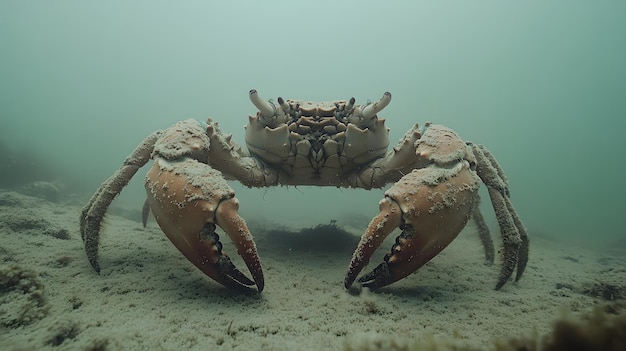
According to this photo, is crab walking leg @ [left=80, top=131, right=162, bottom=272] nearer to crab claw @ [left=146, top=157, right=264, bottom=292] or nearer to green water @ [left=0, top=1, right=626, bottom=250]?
crab claw @ [left=146, top=157, right=264, bottom=292]

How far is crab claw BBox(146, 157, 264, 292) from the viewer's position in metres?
2.59

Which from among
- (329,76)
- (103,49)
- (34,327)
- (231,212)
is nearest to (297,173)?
(231,212)

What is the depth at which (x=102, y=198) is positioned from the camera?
376 centimetres

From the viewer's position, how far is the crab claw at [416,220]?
2689mm

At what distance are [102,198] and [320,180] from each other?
2.79 m

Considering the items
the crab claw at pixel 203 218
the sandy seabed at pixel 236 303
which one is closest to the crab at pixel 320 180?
the crab claw at pixel 203 218

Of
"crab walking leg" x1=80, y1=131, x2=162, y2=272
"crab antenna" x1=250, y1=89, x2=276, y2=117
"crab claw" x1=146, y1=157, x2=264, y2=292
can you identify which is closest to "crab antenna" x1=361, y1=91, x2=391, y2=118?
"crab antenna" x1=250, y1=89, x2=276, y2=117

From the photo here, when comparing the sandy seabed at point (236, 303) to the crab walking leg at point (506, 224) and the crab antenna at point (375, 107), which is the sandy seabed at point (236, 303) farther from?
the crab antenna at point (375, 107)

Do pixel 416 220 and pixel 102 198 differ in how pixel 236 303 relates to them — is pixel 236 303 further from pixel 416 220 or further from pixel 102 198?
pixel 102 198

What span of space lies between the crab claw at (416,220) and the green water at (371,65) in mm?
74536

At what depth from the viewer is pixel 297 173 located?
488 cm

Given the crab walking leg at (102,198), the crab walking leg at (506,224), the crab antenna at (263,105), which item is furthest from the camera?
the crab antenna at (263,105)

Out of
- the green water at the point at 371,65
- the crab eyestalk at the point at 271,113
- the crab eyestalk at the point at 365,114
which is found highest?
the green water at the point at 371,65

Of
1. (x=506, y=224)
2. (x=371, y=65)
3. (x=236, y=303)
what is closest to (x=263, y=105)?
(x=236, y=303)
